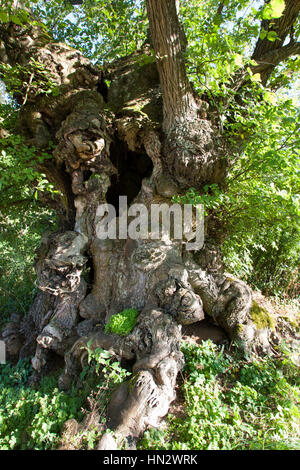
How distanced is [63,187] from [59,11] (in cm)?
487

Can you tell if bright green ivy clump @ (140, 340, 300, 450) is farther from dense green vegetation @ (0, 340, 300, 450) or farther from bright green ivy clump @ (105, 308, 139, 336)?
bright green ivy clump @ (105, 308, 139, 336)

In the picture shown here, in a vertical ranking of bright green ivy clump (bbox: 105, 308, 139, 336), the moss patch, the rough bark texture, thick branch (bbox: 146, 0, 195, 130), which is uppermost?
thick branch (bbox: 146, 0, 195, 130)

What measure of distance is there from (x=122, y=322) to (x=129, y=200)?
213cm

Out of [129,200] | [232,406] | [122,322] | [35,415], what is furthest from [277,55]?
[35,415]

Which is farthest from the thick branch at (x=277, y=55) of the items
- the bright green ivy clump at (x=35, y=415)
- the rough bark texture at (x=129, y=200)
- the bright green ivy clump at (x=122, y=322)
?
the bright green ivy clump at (x=35, y=415)

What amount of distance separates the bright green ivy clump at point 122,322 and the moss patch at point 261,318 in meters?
1.77

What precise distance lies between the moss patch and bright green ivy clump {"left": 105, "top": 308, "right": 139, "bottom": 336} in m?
1.77

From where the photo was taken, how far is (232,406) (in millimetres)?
2758

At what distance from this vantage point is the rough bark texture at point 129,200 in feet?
10.8

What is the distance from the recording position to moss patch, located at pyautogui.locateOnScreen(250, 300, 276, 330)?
376 cm

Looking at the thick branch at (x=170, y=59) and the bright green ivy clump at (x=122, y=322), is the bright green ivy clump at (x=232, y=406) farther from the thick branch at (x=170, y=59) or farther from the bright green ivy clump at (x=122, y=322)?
the thick branch at (x=170, y=59)

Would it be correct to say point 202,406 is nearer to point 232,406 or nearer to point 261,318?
point 232,406

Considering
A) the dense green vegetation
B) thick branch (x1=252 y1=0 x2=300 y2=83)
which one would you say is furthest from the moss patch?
thick branch (x1=252 y1=0 x2=300 y2=83)

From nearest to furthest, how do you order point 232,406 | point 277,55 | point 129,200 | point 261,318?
point 232,406
point 261,318
point 277,55
point 129,200
